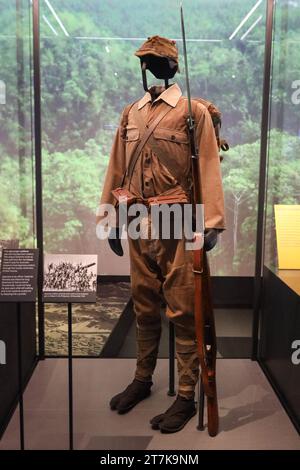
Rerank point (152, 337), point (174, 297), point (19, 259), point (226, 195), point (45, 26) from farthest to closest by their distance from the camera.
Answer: point (226, 195), point (45, 26), point (152, 337), point (174, 297), point (19, 259)

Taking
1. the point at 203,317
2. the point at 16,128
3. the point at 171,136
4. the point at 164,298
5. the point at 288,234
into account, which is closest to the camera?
the point at 203,317

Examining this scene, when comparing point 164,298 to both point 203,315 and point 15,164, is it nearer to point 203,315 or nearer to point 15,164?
point 203,315

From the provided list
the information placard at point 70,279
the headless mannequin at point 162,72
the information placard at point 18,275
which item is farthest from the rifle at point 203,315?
the information placard at point 18,275

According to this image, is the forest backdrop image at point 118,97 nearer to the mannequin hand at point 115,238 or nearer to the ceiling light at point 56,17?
the ceiling light at point 56,17

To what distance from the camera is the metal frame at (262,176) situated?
303cm

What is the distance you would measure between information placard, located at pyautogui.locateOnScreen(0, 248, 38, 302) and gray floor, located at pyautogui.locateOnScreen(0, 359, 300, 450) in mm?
856

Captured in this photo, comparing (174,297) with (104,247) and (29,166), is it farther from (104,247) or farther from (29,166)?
(29,166)

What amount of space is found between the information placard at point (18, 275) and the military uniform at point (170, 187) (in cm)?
71

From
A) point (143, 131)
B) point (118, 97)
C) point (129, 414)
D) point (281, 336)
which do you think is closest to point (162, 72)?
point (143, 131)

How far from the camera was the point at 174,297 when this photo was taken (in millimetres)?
2520

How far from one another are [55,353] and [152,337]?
909mm

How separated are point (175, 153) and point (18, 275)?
3.20ft

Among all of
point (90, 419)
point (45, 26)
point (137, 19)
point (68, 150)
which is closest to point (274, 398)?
point (90, 419)

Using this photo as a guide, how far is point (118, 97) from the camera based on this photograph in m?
3.19
